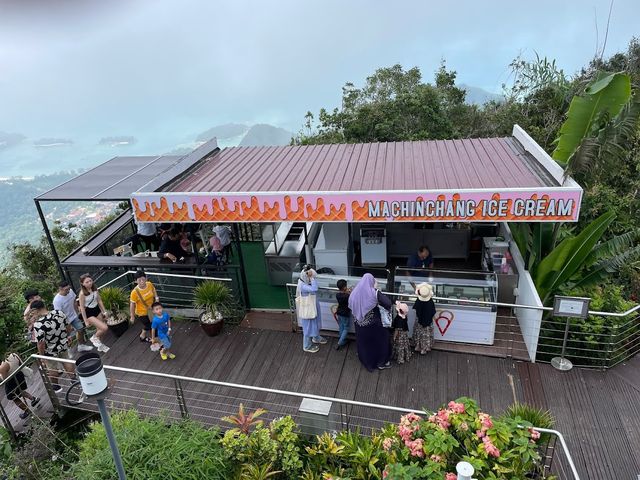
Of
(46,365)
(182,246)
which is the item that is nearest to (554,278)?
(182,246)

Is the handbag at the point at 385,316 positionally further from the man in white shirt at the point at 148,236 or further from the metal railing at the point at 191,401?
the man in white shirt at the point at 148,236

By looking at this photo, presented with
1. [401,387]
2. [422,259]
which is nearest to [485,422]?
[401,387]

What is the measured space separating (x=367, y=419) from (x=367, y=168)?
16.7ft

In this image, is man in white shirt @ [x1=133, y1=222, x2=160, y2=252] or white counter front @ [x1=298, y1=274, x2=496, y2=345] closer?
white counter front @ [x1=298, y1=274, x2=496, y2=345]

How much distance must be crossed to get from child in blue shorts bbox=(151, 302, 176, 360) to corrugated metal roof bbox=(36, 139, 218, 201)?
2319 millimetres

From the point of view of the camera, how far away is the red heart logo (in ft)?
25.2

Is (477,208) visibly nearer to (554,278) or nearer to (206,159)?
(554,278)

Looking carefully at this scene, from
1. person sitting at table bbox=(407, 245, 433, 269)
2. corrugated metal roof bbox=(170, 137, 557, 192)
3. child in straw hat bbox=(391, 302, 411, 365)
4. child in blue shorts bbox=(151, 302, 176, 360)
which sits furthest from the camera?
person sitting at table bbox=(407, 245, 433, 269)

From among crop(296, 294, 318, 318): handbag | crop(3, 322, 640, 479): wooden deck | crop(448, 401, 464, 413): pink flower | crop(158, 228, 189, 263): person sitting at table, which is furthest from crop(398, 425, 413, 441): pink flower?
crop(158, 228, 189, 263): person sitting at table

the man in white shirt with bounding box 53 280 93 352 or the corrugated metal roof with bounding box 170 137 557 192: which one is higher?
the corrugated metal roof with bounding box 170 137 557 192

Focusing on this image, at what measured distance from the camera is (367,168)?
366 inches

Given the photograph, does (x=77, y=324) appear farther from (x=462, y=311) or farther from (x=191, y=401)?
(x=462, y=311)

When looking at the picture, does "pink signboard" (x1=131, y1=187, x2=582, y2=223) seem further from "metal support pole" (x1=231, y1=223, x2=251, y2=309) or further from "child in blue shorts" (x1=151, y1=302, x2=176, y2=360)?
"child in blue shorts" (x1=151, y1=302, x2=176, y2=360)

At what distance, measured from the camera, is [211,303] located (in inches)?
343
